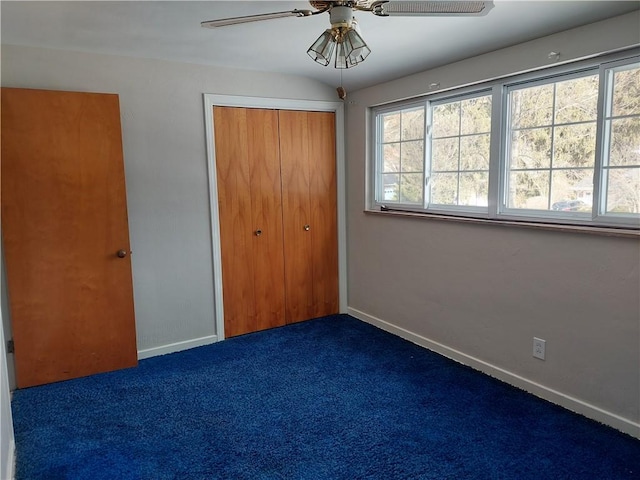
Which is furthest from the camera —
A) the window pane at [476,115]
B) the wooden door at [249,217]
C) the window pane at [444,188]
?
the wooden door at [249,217]

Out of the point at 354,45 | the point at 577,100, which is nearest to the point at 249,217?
the point at 354,45

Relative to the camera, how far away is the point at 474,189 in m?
3.08

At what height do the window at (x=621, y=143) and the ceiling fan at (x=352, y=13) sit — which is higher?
the ceiling fan at (x=352, y=13)

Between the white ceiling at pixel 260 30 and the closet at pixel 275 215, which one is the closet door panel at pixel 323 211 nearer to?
the closet at pixel 275 215

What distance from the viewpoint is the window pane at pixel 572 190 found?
246 cm

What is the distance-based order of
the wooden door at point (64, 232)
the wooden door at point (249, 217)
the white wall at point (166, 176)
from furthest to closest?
the wooden door at point (249, 217) → the white wall at point (166, 176) → the wooden door at point (64, 232)

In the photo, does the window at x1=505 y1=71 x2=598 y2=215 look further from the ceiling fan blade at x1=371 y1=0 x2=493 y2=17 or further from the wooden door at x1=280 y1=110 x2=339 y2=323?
the wooden door at x1=280 y1=110 x2=339 y2=323

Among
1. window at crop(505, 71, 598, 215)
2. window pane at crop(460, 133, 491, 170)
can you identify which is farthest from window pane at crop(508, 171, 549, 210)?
window pane at crop(460, 133, 491, 170)

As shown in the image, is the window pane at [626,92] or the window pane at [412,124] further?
the window pane at [412,124]

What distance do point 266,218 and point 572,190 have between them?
7.53ft

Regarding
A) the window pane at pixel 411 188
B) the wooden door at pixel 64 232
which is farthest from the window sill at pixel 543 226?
the wooden door at pixel 64 232

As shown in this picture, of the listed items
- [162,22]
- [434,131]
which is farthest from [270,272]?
→ [162,22]

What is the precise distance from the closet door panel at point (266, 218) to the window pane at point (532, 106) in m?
1.88

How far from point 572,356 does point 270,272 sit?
7.69ft
